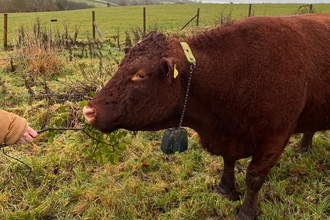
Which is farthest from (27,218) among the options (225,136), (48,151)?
(225,136)

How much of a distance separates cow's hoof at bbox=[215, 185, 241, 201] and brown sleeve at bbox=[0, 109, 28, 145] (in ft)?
7.11

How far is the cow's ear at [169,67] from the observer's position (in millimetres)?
2603

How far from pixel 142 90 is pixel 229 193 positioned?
1.75 m

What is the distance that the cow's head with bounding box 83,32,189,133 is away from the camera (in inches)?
107

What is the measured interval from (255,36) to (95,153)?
1.95 meters

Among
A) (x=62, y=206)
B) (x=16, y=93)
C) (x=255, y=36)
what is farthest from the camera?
(x=16, y=93)

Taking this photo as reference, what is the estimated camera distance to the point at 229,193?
3777mm

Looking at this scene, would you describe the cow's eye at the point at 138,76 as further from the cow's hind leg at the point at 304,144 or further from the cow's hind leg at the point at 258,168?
the cow's hind leg at the point at 304,144

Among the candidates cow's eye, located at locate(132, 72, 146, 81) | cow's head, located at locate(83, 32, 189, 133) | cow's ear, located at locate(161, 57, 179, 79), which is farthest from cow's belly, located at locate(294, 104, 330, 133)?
cow's eye, located at locate(132, 72, 146, 81)

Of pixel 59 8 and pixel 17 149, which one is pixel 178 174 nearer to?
pixel 17 149

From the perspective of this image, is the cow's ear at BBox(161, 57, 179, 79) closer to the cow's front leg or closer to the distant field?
the cow's front leg

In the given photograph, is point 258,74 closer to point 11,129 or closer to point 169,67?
point 169,67

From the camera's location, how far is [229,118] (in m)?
3.08

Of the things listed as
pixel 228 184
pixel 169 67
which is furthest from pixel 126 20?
pixel 169 67
